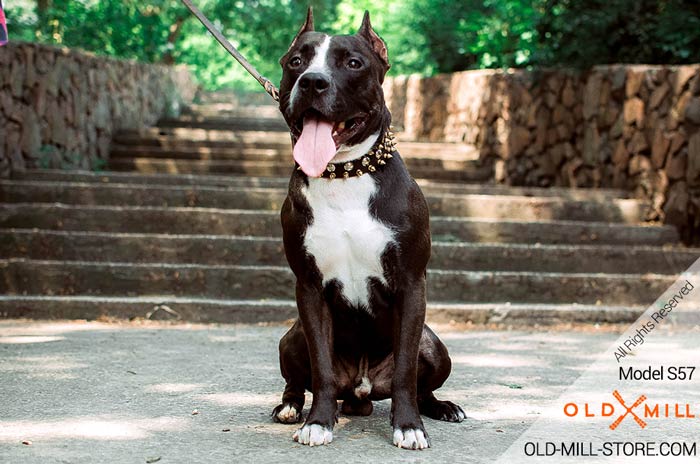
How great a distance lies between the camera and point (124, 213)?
314 inches

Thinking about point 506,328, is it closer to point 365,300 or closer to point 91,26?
point 365,300

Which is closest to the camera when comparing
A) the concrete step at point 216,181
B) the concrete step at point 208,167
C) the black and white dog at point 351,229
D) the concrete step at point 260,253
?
the black and white dog at point 351,229

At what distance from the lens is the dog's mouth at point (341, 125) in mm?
3498

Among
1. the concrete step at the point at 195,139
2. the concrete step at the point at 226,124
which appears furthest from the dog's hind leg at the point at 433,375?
the concrete step at the point at 226,124

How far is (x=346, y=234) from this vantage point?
3.63 metres

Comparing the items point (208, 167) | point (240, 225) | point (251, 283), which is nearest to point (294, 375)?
point (251, 283)

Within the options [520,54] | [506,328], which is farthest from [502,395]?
[520,54]

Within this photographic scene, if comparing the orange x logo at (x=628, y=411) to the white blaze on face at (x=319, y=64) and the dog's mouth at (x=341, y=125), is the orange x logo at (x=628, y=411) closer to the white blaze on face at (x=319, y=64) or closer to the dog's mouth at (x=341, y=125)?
the dog's mouth at (x=341, y=125)

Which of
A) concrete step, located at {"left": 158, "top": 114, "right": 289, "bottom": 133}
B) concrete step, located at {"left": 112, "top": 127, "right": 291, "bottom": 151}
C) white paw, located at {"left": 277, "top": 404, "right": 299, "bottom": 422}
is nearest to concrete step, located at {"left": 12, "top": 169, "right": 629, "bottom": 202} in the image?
concrete step, located at {"left": 112, "top": 127, "right": 291, "bottom": 151}

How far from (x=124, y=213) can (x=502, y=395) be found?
172 inches

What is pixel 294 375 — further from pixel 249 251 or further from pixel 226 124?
pixel 226 124

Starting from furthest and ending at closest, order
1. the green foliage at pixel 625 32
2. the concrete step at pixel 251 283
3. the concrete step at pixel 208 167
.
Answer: the concrete step at pixel 208 167, the green foliage at pixel 625 32, the concrete step at pixel 251 283

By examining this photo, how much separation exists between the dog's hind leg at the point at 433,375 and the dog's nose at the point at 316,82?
3.64 ft

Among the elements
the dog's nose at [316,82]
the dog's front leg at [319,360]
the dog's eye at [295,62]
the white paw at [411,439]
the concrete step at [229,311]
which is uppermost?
the dog's eye at [295,62]
